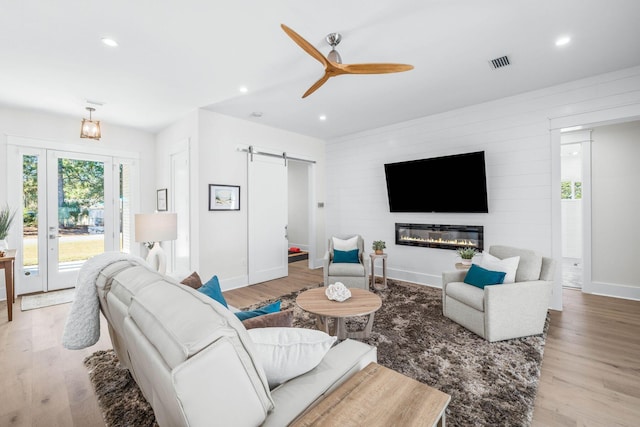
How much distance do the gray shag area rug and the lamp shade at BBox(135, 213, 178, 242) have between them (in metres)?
1.14

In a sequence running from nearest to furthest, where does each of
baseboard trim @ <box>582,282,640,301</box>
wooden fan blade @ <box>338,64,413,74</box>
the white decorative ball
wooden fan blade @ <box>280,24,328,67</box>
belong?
wooden fan blade @ <box>280,24,328,67</box> → wooden fan blade @ <box>338,64,413,74</box> → the white decorative ball → baseboard trim @ <box>582,282,640,301</box>

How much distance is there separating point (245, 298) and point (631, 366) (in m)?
4.04

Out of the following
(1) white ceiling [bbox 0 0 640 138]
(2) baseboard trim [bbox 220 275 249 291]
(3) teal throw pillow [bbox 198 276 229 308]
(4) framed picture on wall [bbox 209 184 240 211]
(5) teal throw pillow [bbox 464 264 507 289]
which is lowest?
(2) baseboard trim [bbox 220 275 249 291]

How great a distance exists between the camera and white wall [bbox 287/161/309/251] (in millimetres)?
7832

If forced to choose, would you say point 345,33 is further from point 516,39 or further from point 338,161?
point 338,161

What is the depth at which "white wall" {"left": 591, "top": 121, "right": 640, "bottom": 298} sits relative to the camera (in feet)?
12.5

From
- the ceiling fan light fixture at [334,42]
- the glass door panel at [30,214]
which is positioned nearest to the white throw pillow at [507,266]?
the ceiling fan light fixture at [334,42]

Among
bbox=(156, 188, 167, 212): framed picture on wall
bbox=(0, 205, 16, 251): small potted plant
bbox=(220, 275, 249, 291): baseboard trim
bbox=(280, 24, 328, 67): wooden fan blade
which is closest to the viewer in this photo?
bbox=(280, 24, 328, 67): wooden fan blade

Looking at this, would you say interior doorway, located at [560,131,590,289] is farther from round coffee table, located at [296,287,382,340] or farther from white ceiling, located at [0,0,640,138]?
round coffee table, located at [296,287,382,340]

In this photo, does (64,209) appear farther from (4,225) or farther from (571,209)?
(571,209)

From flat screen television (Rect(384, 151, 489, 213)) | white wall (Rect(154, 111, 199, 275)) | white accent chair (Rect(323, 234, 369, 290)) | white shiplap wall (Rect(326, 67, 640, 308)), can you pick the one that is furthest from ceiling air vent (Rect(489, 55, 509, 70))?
white wall (Rect(154, 111, 199, 275))

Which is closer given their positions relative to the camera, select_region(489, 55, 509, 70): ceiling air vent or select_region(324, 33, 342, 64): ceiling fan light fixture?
select_region(324, 33, 342, 64): ceiling fan light fixture

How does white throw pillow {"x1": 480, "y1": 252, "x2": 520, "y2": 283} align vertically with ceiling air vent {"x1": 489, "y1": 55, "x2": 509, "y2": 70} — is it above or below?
below

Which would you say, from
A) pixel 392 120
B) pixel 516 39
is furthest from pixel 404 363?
pixel 392 120
